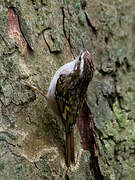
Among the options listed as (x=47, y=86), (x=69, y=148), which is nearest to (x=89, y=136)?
(x=69, y=148)

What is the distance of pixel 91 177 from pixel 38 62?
2.98 ft

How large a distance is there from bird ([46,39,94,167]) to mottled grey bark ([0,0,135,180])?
0.22ft

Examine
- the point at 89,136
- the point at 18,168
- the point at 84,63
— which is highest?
the point at 84,63

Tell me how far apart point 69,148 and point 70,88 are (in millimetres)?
450

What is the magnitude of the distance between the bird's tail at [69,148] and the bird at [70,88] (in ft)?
0.10

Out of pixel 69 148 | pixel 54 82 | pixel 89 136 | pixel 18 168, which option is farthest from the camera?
pixel 89 136

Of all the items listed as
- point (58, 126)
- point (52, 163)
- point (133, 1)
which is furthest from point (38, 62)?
point (133, 1)

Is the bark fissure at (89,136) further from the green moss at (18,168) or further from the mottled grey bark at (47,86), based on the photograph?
the green moss at (18,168)

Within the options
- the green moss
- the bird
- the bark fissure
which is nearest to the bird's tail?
the bird

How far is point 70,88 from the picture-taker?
2.75 m

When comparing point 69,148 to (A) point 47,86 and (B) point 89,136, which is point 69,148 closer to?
(B) point 89,136

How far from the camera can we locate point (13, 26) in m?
2.53

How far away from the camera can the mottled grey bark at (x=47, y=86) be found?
2398mm

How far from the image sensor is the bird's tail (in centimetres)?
254
